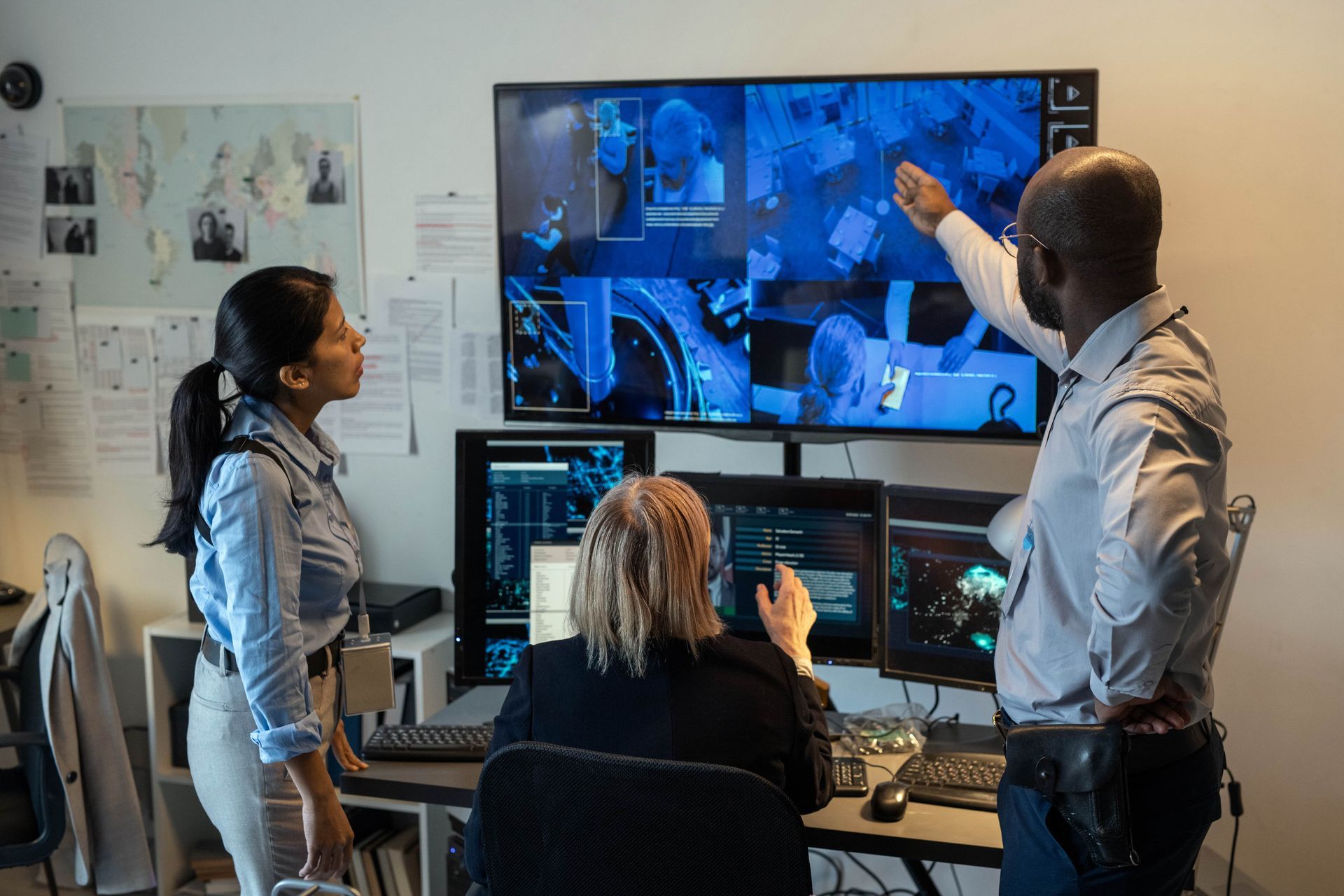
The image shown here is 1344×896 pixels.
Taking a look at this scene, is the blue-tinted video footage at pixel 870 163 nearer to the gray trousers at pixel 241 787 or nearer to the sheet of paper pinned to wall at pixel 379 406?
the sheet of paper pinned to wall at pixel 379 406

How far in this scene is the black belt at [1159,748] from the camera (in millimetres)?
1545

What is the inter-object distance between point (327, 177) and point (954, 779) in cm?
224

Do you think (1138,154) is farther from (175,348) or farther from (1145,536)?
(175,348)

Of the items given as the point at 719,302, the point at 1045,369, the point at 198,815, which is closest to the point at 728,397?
the point at 719,302

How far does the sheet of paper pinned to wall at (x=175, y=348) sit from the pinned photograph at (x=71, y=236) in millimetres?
311

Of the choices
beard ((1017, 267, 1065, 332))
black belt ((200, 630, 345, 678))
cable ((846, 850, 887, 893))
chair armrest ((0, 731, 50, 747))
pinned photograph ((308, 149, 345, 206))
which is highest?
pinned photograph ((308, 149, 345, 206))

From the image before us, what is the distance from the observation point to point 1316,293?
2.49 metres

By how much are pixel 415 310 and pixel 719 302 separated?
3.35ft

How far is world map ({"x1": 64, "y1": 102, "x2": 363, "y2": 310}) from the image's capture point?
3117mm

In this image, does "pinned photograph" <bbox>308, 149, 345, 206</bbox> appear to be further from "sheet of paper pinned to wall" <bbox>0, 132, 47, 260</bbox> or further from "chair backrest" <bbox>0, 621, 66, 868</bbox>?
"chair backrest" <bbox>0, 621, 66, 868</bbox>

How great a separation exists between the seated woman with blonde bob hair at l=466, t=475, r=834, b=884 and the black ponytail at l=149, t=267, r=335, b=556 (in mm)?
615

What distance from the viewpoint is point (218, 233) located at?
3215 mm

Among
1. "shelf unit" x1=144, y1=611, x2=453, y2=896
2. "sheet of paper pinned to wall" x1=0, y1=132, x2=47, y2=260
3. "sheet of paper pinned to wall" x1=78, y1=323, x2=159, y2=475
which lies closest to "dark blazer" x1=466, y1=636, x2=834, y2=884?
"shelf unit" x1=144, y1=611, x2=453, y2=896

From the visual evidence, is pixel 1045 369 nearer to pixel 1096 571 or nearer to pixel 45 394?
pixel 1096 571
